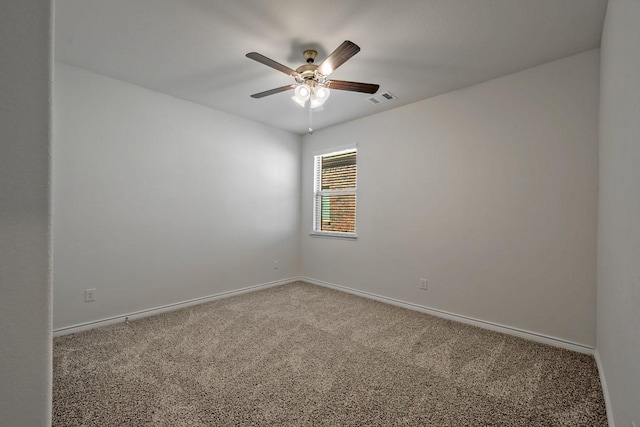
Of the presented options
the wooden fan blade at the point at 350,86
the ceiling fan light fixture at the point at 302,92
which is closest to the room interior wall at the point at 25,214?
the ceiling fan light fixture at the point at 302,92

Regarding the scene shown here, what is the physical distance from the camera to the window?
13.7ft

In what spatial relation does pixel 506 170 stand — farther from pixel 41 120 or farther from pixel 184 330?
pixel 184 330

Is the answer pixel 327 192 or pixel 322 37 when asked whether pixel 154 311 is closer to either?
pixel 327 192

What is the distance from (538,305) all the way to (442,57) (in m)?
2.36

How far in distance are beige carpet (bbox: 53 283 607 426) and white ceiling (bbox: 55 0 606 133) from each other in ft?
8.16

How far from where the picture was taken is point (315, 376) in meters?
1.95

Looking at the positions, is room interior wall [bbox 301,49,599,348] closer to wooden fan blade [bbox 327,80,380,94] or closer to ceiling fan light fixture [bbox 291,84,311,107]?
wooden fan blade [bbox 327,80,380,94]

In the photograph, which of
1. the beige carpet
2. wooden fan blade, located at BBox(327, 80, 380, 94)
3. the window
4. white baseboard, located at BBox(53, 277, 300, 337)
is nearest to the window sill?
the window

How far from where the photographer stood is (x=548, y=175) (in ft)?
8.09

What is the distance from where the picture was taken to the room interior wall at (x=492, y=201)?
7.64 feet

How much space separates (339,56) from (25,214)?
6.23 ft

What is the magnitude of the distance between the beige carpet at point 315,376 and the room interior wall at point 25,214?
1.20 m

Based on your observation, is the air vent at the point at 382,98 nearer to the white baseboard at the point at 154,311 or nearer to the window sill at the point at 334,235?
the window sill at the point at 334,235

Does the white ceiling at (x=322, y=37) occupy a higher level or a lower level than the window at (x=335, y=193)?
higher
